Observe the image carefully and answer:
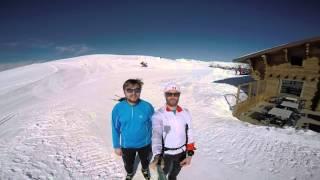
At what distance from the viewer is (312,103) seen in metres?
11.8

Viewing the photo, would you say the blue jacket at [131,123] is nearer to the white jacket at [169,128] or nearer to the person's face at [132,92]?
the person's face at [132,92]

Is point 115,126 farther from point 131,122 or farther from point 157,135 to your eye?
point 157,135

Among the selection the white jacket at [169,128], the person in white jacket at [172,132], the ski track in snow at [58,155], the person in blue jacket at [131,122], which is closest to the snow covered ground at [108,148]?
the ski track in snow at [58,155]

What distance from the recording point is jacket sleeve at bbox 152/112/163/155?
277 centimetres

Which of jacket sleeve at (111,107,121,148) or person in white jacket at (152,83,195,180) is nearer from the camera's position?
person in white jacket at (152,83,195,180)

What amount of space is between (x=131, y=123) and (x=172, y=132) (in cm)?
84

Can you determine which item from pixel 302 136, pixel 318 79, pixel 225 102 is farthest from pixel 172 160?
pixel 318 79

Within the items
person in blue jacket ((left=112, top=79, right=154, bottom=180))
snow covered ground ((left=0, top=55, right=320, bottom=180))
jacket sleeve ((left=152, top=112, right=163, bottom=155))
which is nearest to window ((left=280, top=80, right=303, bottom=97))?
snow covered ground ((left=0, top=55, right=320, bottom=180))

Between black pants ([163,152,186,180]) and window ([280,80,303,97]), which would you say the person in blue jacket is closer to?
black pants ([163,152,186,180])

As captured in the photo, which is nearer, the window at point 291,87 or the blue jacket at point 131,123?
the blue jacket at point 131,123

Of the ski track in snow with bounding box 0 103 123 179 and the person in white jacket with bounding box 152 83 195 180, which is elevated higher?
the person in white jacket with bounding box 152 83 195 180

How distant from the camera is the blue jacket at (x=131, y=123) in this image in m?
3.38

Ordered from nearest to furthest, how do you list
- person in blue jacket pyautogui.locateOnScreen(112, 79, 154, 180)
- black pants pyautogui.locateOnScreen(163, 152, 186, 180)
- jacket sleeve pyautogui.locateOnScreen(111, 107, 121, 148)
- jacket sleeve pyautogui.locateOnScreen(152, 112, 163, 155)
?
1. jacket sleeve pyautogui.locateOnScreen(152, 112, 163, 155)
2. black pants pyautogui.locateOnScreen(163, 152, 186, 180)
3. person in blue jacket pyautogui.locateOnScreen(112, 79, 154, 180)
4. jacket sleeve pyautogui.locateOnScreen(111, 107, 121, 148)

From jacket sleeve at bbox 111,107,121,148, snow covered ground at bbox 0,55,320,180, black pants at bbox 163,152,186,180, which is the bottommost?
snow covered ground at bbox 0,55,320,180
